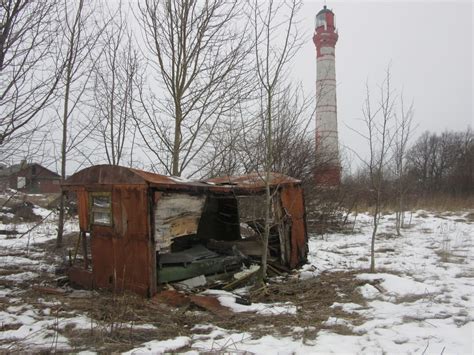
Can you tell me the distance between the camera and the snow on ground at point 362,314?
13.7ft

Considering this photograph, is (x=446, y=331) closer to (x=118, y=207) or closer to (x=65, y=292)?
(x=118, y=207)

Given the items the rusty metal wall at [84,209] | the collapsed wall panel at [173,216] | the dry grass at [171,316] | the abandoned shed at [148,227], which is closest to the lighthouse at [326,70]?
the abandoned shed at [148,227]

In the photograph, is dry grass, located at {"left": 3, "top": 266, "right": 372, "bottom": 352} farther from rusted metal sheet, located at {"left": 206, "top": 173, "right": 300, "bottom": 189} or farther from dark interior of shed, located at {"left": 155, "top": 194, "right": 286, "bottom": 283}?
rusted metal sheet, located at {"left": 206, "top": 173, "right": 300, "bottom": 189}

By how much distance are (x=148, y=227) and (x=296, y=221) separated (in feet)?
12.5

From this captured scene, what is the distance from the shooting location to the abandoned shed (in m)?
6.14

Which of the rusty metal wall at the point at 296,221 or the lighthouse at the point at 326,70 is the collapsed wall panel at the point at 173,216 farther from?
the lighthouse at the point at 326,70

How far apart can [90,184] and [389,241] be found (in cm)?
944

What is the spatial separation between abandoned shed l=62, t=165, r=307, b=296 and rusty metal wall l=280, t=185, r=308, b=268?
3 cm

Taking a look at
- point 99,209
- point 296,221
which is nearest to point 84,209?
point 99,209

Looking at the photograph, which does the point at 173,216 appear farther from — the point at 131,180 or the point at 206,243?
the point at 206,243

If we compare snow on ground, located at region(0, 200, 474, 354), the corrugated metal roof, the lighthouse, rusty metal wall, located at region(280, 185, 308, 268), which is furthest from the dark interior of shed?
the lighthouse

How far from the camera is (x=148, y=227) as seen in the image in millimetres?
6059

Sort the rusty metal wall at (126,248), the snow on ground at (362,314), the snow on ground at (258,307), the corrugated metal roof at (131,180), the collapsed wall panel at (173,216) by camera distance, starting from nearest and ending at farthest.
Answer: the snow on ground at (362,314) < the snow on ground at (258,307) < the rusty metal wall at (126,248) < the corrugated metal roof at (131,180) < the collapsed wall panel at (173,216)

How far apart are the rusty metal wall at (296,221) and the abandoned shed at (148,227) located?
3cm
